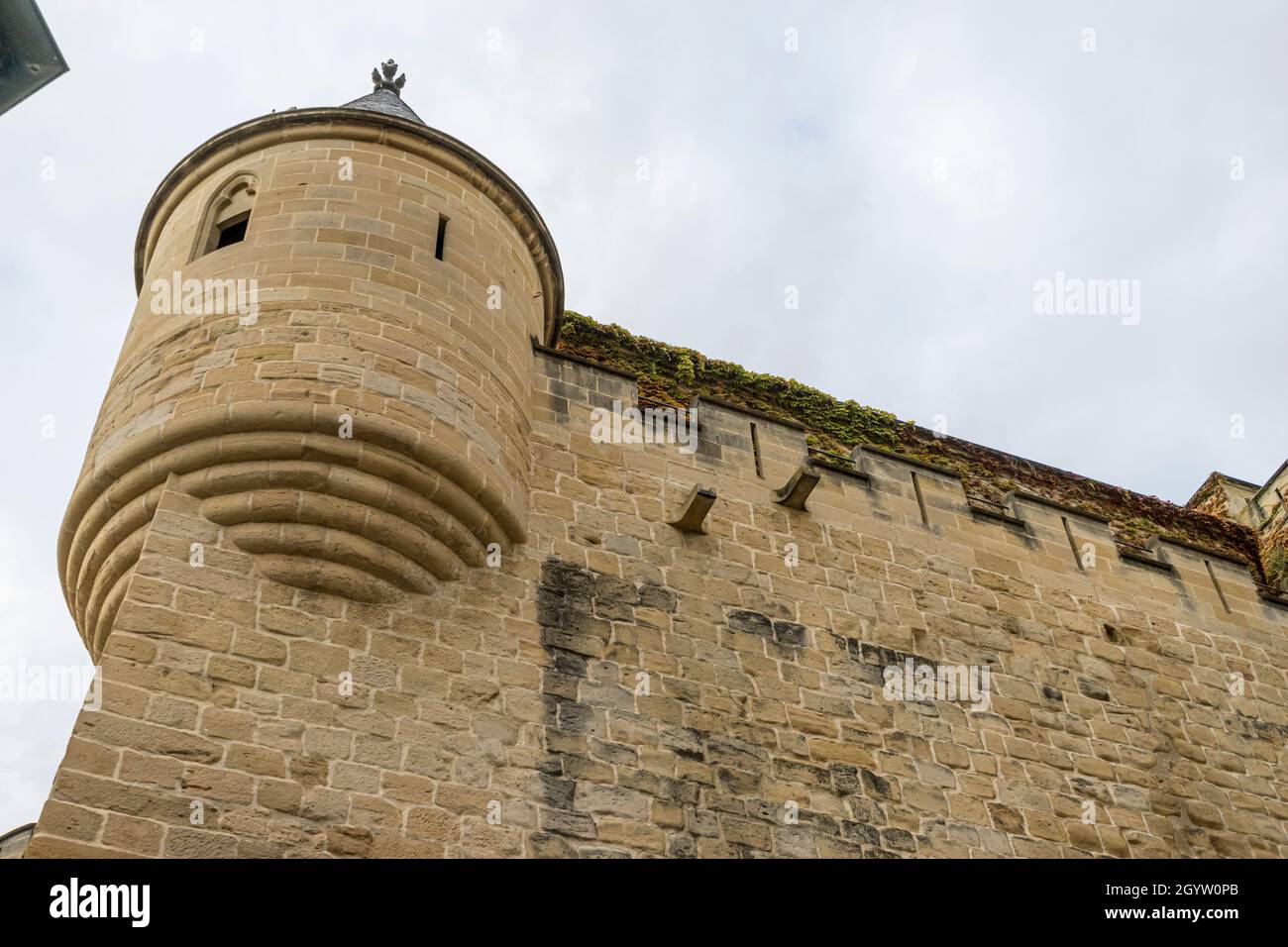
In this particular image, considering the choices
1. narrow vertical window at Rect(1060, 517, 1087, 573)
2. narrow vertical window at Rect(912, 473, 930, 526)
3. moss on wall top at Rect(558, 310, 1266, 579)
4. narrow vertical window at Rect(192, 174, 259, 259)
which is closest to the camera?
narrow vertical window at Rect(192, 174, 259, 259)

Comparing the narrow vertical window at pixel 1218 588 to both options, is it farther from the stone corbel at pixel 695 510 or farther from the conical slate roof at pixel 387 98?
the conical slate roof at pixel 387 98

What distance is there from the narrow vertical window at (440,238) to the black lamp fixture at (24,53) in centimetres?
383

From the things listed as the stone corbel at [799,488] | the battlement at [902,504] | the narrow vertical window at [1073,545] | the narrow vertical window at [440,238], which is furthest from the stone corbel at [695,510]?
the narrow vertical window at [1073,545]

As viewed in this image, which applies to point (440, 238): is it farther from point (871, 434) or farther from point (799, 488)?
point (871, 434)

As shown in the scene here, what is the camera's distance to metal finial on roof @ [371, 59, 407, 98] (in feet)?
36.3

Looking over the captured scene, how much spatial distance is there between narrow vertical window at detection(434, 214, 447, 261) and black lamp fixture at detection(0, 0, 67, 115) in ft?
12.6

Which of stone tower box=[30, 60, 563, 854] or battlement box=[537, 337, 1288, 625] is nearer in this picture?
stone tower box=[30, 60, 563, 854]

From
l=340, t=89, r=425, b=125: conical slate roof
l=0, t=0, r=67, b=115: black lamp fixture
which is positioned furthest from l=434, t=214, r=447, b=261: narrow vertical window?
l=0, t=0, r=67, b=115: black lamp fixture

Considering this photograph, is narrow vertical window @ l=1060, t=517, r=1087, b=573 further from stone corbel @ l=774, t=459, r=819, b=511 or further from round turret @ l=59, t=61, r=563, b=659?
round turret @ l=59, t=61, r=563, b=659

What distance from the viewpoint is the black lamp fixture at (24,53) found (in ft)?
15.6
